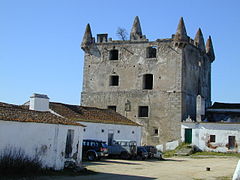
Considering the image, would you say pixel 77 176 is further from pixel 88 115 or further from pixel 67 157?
pixel 88 115

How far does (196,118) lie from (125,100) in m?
7.59

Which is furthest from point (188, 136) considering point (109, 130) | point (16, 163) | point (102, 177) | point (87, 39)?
point (16, 163)

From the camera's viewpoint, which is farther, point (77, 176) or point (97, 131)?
point (97, 131)

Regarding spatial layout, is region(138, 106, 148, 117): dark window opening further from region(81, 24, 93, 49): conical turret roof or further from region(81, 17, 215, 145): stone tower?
region(81, 24, 93, 49): conical turret roof

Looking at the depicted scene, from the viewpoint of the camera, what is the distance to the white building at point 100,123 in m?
30.1

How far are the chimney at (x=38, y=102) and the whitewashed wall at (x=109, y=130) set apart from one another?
5872 mm

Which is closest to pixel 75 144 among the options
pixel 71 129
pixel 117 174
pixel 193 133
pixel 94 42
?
pixel 71 129

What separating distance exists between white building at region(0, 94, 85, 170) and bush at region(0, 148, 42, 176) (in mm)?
188

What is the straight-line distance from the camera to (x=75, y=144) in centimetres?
2106

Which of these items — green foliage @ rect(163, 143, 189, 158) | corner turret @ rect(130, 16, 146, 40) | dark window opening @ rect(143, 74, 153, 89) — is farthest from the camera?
corner turret @ rect(130, 16, 146, 40)

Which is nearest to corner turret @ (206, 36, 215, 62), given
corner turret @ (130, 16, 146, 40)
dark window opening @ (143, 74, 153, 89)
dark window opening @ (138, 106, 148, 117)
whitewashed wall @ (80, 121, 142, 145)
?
dark window opening @ (143, 74, 153, 89)

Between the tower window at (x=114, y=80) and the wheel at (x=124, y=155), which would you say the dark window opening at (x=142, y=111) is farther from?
the wheel at (x=124, y=155)

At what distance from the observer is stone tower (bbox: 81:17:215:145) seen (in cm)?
3956

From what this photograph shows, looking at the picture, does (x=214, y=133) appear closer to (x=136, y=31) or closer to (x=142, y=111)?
(x=142, y=111)
